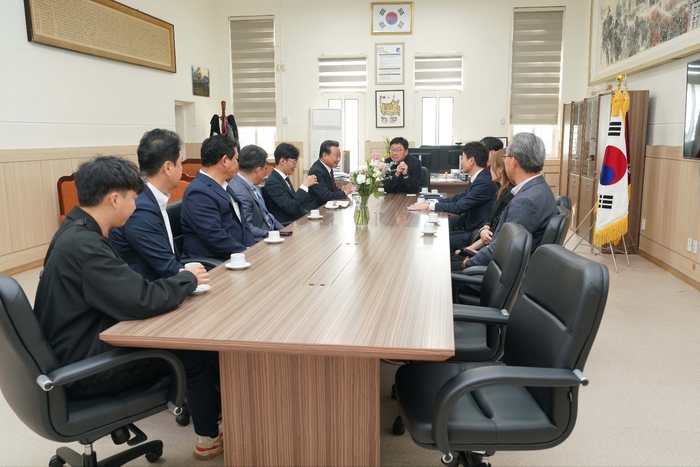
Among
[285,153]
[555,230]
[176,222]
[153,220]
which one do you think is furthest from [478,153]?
[153,220]

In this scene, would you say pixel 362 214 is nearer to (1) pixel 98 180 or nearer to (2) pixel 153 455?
(2) pixel 153 455

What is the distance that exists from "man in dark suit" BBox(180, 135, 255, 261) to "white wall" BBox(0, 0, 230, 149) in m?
3.55

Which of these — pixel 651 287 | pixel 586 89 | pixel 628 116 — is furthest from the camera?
pixel 586 89

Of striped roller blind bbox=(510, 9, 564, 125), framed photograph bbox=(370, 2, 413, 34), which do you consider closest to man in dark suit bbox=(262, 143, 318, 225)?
framed photograph bbox=(370, 2, 413, 34)

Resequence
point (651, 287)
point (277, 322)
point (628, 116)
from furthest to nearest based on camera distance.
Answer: point (628, 116) → point (651, 287) → point (277, 322)

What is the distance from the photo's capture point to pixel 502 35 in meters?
10.1

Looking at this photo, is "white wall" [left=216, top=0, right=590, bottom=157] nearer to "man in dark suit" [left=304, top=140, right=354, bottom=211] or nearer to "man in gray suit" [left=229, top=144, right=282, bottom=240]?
"man in dark suit" [left=304, top=140, right=354, bottom=211]

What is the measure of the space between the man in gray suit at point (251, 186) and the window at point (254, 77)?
6.64 m

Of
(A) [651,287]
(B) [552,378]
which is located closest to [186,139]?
(A) [651,287]

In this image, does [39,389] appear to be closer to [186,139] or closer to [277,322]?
[277,322]

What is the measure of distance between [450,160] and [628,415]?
519cm

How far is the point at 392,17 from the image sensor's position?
33.9 ft

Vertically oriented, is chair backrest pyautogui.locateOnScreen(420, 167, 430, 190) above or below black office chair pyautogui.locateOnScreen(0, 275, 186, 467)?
above

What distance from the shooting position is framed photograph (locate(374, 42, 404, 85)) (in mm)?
10391
